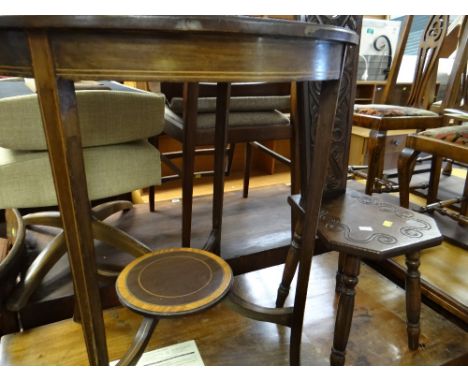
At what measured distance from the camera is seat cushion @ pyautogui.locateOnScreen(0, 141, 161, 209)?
3.02ft

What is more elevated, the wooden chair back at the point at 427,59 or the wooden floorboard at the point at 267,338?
the wooden chair back at the point at 427,59

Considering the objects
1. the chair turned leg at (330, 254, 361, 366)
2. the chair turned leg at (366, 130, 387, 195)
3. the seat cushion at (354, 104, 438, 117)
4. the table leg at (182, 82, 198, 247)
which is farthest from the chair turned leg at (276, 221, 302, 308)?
the seat cushion at (354, 104, 438, 117)

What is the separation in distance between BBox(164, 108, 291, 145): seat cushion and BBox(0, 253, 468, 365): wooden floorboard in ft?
2.23

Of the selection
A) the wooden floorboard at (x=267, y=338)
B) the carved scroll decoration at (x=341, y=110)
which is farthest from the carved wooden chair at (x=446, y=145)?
the wooden floorboard at (x=267, y=338)

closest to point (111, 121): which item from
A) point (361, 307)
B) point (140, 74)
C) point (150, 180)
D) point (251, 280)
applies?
point (150, 180)

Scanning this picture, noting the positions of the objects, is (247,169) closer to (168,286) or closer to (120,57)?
(168,286)

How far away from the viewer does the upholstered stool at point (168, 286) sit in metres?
0.73

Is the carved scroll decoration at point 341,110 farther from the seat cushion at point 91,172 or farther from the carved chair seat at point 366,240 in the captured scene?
the seat cushion at point 91,172

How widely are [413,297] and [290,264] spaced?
35 cm

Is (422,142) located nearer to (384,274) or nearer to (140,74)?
(384,274)

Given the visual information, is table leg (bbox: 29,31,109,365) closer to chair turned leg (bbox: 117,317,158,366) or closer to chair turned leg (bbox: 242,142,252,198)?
chair turned leg (bbox: 117,317,158,366)

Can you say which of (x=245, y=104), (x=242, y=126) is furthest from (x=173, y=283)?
(x=245, y=104)

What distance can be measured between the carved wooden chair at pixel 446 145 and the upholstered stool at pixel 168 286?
1.01m

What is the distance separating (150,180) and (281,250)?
0.69 m
